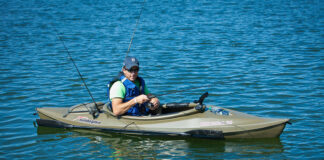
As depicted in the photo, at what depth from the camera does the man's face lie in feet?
23.6

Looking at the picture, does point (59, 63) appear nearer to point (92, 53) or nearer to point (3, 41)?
point (92, 53)

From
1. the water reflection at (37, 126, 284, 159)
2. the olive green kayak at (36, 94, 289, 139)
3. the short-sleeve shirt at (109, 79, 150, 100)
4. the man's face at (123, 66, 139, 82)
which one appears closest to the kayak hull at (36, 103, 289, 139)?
the olive green kayak at (36, 94, 289, 139)

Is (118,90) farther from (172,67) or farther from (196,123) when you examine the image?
(172,67)

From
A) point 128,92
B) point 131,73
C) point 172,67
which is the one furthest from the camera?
point 172,67

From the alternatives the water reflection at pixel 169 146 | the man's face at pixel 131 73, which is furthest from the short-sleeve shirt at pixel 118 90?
the water reflection at pixel 169 146

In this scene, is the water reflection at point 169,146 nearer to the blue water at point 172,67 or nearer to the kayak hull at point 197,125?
the blue water at point 172,67

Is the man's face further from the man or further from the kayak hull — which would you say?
the kayak hull

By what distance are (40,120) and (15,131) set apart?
553 mm

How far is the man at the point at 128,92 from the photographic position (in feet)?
23.4

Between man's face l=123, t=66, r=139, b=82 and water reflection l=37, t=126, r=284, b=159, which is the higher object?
man's face l=123, t=66, r=139, b=82

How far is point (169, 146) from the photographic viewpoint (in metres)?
7.30

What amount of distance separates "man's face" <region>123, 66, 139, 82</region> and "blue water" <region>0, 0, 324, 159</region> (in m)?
1.15

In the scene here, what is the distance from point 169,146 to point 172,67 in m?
5.85

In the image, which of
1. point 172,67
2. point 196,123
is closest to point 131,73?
point 196,123
